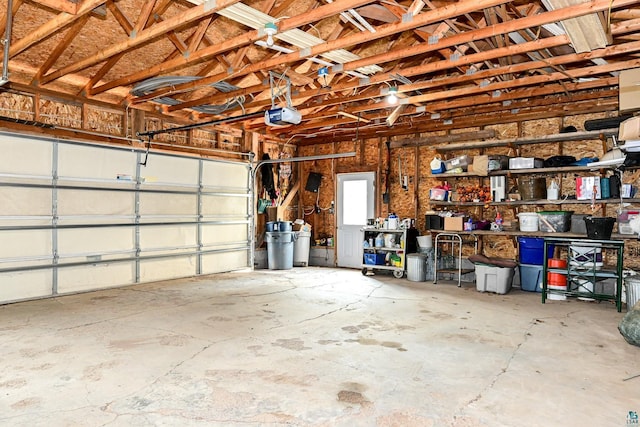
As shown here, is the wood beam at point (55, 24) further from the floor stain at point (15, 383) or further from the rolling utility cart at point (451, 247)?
the rolling utility cart at point (451, 247)

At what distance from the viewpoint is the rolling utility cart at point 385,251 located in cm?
784

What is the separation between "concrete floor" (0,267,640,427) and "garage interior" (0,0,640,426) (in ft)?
0.09

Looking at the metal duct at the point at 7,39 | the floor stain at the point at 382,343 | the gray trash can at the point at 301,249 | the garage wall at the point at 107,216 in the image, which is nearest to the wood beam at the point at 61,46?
the metal duct at the point at 7,39

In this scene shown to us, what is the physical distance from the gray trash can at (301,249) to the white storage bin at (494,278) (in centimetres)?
399

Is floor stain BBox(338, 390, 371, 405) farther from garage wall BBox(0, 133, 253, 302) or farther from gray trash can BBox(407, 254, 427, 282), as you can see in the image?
garage wall BBox(0, 133, 253, 302)

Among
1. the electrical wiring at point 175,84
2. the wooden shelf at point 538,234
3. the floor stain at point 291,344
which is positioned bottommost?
the floor stain at point 291,344

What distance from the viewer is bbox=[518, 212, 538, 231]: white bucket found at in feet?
21.4

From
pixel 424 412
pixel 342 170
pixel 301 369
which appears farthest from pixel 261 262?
pixel 424 412

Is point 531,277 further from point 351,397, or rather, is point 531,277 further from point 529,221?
point 351,397

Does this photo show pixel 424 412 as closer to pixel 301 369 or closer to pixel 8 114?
pixel 301 369

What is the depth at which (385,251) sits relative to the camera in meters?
8.23

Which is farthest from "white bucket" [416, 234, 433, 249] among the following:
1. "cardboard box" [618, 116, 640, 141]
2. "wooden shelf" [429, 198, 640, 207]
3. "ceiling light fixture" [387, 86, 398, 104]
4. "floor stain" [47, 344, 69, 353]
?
"floor stain" [47, 344, 69, 353]

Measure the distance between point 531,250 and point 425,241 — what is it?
6.04 ft

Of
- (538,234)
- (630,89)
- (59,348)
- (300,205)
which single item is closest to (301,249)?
(300,205)
